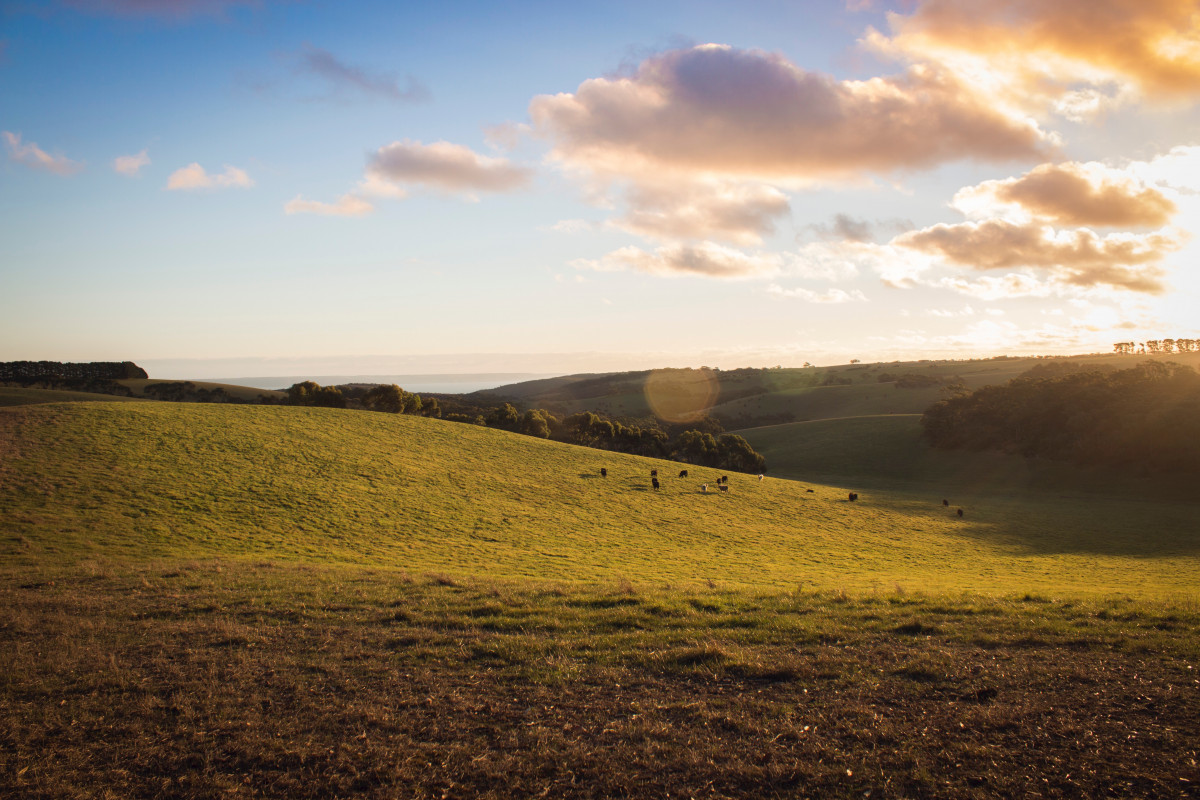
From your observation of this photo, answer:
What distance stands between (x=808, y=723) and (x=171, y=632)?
42.3 feet

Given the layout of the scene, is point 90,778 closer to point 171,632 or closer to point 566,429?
point 171,632

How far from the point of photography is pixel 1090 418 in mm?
77688

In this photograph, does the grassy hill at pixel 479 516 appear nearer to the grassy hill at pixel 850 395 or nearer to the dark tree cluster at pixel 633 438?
the dark tree cluster at pixel 633 438

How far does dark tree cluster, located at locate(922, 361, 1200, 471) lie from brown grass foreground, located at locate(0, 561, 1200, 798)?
3239 inches

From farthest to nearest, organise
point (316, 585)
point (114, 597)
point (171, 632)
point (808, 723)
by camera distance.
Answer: point (316, 585) < point (114, 597) < point (171, 632) < point (808, 723)

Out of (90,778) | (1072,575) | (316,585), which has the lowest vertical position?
(1072,575)

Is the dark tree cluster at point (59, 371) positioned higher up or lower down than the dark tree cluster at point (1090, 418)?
higher up

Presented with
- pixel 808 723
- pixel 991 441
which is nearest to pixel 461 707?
pixel 808 723

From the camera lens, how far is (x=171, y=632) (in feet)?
38.3

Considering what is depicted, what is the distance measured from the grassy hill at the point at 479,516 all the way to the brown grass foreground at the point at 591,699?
8.88 meters

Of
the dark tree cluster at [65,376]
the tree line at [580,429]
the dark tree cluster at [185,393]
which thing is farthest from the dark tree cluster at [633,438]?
the dark tree cluster at [65,376]

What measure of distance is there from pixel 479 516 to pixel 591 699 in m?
27.2

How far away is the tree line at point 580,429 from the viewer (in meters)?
83.4

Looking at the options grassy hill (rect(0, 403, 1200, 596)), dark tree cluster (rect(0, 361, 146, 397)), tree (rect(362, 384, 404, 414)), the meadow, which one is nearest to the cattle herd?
grassy hill (rect(0, 403, 1200, 596))
